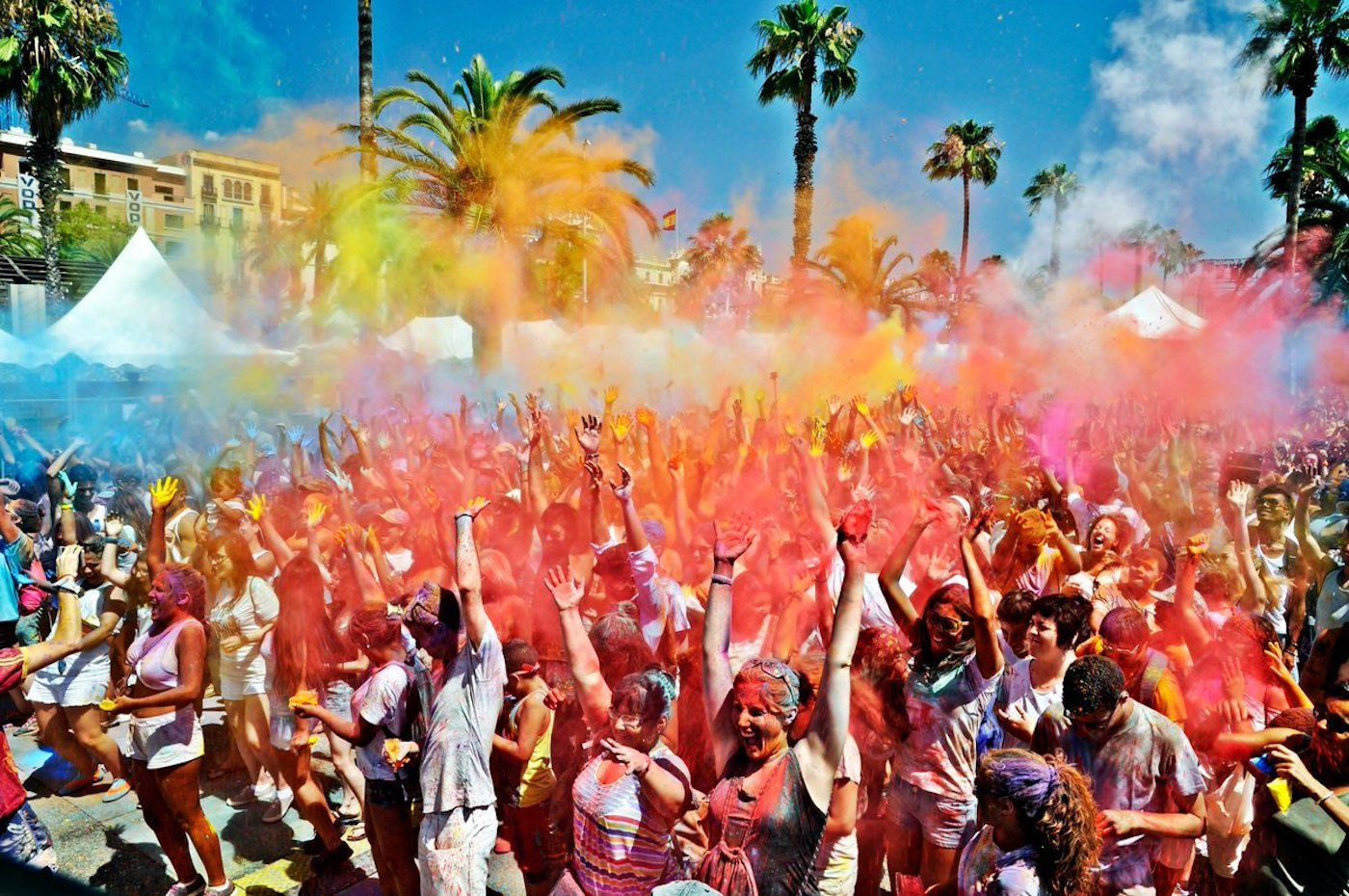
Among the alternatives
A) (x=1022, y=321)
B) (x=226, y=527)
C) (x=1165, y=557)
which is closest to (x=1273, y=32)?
(x=1022, y=321)

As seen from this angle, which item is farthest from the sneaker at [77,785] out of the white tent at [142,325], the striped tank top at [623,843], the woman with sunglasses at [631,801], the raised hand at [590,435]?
the white tent at [142,325]

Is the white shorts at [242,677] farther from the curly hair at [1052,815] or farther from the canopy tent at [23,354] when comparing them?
the canopy tent at [23,354]

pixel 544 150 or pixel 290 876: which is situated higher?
pixel 544 150

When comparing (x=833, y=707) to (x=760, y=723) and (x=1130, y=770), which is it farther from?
(x=1130, y=770)

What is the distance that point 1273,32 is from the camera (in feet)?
72.9

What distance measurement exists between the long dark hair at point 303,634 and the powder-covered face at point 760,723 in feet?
9.21

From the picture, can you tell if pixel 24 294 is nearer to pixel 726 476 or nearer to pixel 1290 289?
pixel 726 476

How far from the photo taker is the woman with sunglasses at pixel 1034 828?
215 cm

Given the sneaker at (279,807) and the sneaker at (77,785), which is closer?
the sneaker at (279,807)

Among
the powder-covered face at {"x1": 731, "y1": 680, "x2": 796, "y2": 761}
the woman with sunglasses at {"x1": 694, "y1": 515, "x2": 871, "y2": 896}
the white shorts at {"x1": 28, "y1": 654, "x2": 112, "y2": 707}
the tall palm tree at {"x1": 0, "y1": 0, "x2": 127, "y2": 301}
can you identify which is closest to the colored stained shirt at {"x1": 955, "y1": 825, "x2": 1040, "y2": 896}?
the woman with sunglasses at {"x1": 694, "y1": 515, "x2": 871, "y2": 896}

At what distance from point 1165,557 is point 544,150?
1393 centimetres

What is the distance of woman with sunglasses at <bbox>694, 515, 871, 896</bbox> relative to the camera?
2.40 metres

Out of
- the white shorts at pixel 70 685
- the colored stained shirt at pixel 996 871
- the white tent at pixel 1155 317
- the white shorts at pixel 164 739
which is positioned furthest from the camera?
the white tent at pixel 1155 317

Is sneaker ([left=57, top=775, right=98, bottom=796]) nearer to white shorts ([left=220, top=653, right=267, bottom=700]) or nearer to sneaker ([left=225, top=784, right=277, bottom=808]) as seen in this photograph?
sneaker ([left=225, top=784, right=277, bottom=808])
